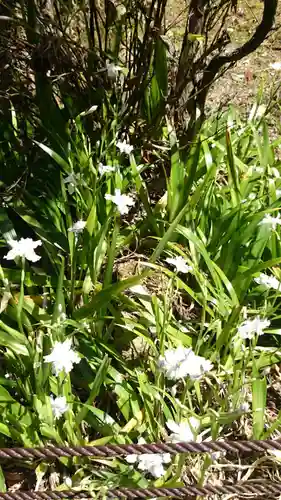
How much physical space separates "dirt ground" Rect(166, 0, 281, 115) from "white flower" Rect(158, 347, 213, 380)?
2.35m

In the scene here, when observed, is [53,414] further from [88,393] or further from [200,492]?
[200,492]

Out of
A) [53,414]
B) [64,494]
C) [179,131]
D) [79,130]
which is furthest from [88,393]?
[179,131]

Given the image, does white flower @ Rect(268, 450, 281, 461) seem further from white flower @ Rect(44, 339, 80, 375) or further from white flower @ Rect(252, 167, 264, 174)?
white flower @ Rect(252, 167, 264, 174)

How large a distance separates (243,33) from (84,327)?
128 inches

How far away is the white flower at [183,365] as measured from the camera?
154 cm

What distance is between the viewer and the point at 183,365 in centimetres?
155

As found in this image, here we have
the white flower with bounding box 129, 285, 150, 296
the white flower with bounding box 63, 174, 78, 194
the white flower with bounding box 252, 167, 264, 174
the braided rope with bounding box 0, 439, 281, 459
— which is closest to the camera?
the braided rope with bounding box 0, 439, 281, 459

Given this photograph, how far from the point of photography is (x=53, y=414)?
69.7 inches

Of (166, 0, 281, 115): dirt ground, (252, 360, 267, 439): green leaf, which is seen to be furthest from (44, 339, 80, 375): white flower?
(166, 0, 281, 115): dirt ground

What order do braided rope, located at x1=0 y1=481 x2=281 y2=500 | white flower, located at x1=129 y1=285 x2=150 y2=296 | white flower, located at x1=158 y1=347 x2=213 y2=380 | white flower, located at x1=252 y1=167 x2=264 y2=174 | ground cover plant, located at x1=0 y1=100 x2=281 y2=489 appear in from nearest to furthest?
1. braided rope, located at x1=0 y1=481 x2=281 y2=500
2. white flower, located at x1=158 y1=347 x2=213 y2=380
3. ground cover plant, located at x1=0 y1=100 x2=281 y2=489
4. white flower, located at x1=129 y1=285 x2=150 y2=296
5. white flower, located at x1=252 y1=167 x2=264 y2=174

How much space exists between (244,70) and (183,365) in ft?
9.97

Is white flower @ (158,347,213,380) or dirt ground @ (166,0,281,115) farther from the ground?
dirt ground @ (166,0,281,115)

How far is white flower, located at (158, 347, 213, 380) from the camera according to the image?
154cm

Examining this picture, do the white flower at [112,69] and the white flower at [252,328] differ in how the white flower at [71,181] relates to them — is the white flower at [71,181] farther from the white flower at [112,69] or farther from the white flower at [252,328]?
the white flower at [252,328]
